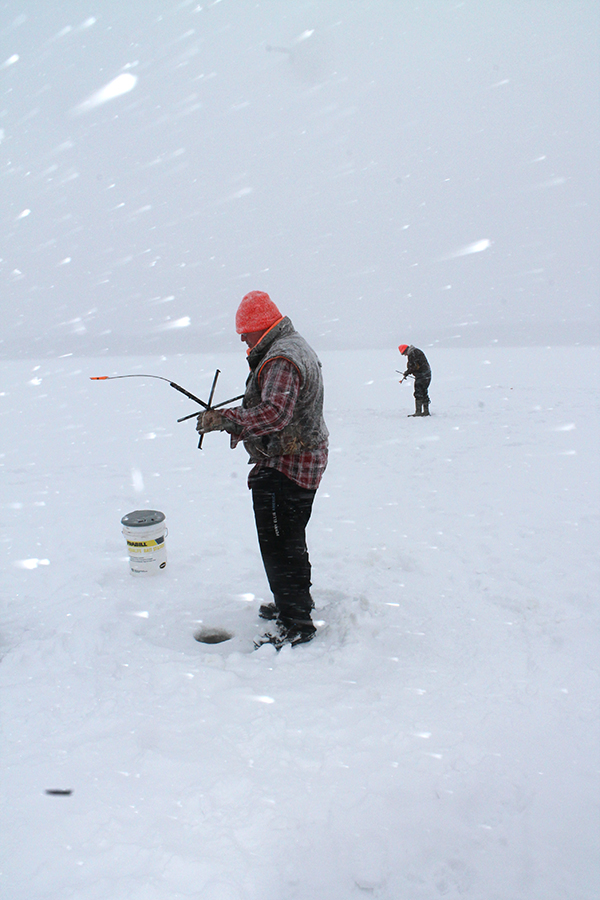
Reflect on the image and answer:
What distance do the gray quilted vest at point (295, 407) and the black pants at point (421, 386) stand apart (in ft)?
30.4

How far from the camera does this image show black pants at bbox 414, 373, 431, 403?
38.7ft

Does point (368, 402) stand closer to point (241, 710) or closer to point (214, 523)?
point (214, 523)

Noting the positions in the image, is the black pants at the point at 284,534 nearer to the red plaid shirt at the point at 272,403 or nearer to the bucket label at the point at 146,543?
the red plaid shirt at the point at 272,403

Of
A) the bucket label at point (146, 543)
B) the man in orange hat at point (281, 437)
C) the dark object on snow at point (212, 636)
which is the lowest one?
the dark object on snow at point (212, 636)

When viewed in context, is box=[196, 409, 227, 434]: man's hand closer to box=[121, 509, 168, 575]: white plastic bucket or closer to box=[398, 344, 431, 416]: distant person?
box=[121, 509, 168, 575]: white plastic bucket

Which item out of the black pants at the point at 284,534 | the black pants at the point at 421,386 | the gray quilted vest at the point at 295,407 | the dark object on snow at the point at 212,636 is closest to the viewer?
the gray quilted vest at the point at 295,407

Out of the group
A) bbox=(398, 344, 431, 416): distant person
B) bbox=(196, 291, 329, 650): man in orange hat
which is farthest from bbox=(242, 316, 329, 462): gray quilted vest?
bbox=(398, 344, 431, 416): distant person

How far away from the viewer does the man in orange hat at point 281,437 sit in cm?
264

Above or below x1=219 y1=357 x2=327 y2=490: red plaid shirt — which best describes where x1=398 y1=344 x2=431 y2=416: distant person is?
below

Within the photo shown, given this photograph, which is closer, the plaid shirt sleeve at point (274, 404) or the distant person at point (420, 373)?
the plaid shirt sleeve at point (274, 404)

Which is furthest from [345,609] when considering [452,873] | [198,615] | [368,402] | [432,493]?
[368,402]

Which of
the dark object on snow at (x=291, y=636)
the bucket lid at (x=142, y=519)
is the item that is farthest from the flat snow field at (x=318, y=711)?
the bucket lid at (x=142, y=519)

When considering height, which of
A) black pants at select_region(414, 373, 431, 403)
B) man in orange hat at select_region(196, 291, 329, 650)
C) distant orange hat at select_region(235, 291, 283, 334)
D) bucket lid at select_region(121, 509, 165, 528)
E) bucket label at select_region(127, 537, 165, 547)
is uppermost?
distant orange hat at select_region(235, 291, 283, 334)

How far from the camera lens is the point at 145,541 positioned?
386 cm
